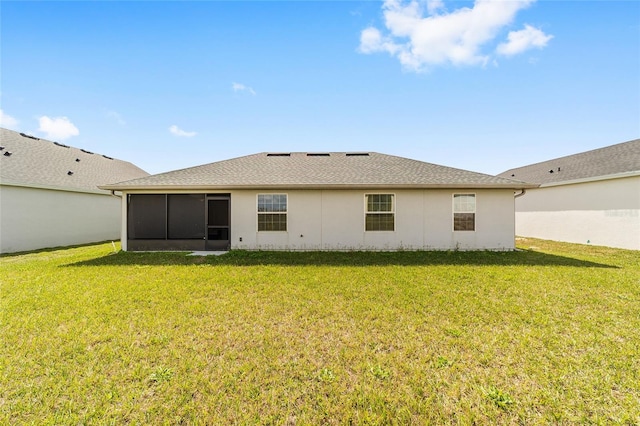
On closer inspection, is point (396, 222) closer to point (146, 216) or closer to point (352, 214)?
point (352, 214)

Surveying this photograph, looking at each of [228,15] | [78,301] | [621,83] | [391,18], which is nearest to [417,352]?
[78,301]

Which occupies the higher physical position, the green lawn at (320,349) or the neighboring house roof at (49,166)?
the neighboring house roof at (49,166)

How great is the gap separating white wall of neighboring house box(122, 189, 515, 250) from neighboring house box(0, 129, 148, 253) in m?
8.47

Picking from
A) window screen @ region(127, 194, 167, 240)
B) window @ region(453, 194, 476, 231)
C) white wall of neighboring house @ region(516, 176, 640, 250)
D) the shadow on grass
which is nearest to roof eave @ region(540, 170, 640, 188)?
white wall of neighboring house @ region(516, 176, 640, 250)

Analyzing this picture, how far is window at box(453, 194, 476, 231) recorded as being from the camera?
32.4ft

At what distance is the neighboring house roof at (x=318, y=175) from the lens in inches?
369

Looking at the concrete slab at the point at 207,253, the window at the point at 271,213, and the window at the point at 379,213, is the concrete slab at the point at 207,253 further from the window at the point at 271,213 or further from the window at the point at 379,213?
the window at the point at 379,213

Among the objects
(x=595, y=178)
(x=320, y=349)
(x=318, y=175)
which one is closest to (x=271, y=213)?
(x=318, y=175)

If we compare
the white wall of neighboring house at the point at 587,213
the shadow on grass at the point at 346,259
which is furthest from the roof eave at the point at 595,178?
the shadow on grass at the point at 346,259

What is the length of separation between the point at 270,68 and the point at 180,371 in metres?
11.5

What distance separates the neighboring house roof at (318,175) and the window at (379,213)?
2.30 feet

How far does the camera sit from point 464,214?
990 centimetres

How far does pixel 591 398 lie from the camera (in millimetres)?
2490

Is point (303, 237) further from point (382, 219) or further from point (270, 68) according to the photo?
point (270, 68)
